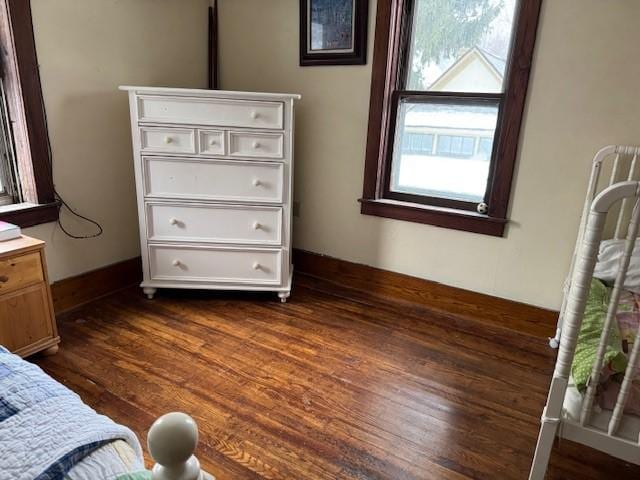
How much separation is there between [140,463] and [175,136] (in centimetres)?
192

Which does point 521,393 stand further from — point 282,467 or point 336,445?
point 282,467

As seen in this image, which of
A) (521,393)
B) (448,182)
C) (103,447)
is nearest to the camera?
(103,447)

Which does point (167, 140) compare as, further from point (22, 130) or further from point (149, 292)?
point (149, 292)

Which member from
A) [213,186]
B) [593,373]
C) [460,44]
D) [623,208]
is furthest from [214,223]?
[623,208]

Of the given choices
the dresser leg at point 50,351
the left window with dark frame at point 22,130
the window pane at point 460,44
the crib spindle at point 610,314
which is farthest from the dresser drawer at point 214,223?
the crib spindle at point 610,314

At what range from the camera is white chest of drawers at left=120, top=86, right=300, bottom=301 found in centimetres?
229

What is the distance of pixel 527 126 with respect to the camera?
2158 millimetres

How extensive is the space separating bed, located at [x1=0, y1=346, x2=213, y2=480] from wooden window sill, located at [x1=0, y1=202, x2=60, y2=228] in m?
1.59

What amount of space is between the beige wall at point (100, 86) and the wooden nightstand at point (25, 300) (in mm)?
424

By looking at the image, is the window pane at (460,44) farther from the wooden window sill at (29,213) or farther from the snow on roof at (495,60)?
the wooden window sill at (29,213)

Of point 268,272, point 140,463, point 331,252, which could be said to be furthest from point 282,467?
point 331,252

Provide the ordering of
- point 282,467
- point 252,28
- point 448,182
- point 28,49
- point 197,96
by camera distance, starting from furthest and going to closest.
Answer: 1. point 252,28
2. point 448,182
3. point 197,96
4. point 28,49
5. point 282,467

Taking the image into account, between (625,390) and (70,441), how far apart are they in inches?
46.8

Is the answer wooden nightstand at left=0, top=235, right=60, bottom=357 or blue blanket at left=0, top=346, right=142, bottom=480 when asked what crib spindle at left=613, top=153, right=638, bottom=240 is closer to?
blue blanket at left=0, top=346, right=142, bottom=480
